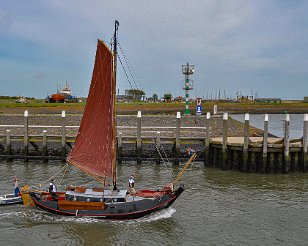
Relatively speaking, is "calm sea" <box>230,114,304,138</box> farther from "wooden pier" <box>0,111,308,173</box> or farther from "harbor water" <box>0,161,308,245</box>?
"harbor water" <box>0,161,308,245</box>

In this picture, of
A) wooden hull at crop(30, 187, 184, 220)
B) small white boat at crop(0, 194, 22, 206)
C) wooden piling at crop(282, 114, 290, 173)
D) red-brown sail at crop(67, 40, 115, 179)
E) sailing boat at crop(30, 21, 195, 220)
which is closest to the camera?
wooden hull at crop(30, 187, 184, 220)

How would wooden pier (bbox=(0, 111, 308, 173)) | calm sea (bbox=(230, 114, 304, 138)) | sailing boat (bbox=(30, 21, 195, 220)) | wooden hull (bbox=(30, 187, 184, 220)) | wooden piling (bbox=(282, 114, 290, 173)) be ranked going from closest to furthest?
wooden hull (bbox=(30, 187, 184, 220)) → sailing boat (bbox=(30, 21, 195, 220)) → wooden piling (bbox=(282, 114, 290, 173)) → wooden pier (bbox=(0, 111, 308, 173)) → calm sea (bbox=(230, 114, 304, 138))

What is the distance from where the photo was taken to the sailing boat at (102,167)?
67.6 ft

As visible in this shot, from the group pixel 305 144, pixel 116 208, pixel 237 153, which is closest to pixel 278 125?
pixel 305 144

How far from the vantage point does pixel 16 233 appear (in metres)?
18.8

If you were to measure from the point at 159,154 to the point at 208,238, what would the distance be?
15410 millimetres

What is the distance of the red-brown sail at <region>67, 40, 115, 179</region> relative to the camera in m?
21.5

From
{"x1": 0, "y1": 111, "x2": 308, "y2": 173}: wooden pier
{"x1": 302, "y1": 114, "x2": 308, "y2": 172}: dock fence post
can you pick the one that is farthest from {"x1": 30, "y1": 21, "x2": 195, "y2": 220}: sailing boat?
{"x1": 302, "y1": 114, "x2": 308, "y2": 172}: dock fence post

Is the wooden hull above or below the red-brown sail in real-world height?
below

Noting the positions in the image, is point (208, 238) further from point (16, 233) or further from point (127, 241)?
point (16, 233)

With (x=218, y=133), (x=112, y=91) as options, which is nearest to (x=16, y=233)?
(x=112, y=91)

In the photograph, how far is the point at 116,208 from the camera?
2047 cm

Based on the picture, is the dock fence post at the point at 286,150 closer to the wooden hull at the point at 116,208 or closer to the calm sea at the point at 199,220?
the calm sea at the point at 199,220

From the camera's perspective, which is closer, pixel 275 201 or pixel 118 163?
pixel 275 201
